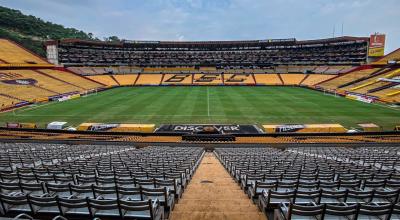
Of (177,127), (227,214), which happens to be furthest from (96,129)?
(227,214)

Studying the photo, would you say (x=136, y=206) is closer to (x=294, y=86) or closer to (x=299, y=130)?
(x=299, y=130)

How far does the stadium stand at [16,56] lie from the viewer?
201 ft

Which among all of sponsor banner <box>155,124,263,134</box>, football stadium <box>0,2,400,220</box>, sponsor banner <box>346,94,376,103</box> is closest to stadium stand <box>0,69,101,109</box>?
football stadium <box>0,2,400,220</box>

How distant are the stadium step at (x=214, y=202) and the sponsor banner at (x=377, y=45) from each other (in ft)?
279

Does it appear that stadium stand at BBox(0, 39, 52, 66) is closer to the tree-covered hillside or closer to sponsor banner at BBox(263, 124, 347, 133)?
the tree-covered hillside

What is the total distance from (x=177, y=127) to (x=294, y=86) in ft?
174

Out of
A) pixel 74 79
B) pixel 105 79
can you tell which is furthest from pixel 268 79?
pixel 74 79

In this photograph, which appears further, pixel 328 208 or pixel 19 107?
pixel 19 107

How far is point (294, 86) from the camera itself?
7012 centimetres

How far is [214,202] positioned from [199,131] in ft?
59.7

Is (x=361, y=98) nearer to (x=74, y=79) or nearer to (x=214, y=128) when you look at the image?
(x=214, y=128)

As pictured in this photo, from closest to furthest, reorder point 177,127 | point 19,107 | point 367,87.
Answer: point 177,127, point 19,107, point 367,87

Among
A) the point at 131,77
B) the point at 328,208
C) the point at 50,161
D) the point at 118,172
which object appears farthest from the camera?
the point at 131,77

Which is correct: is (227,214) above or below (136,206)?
below
